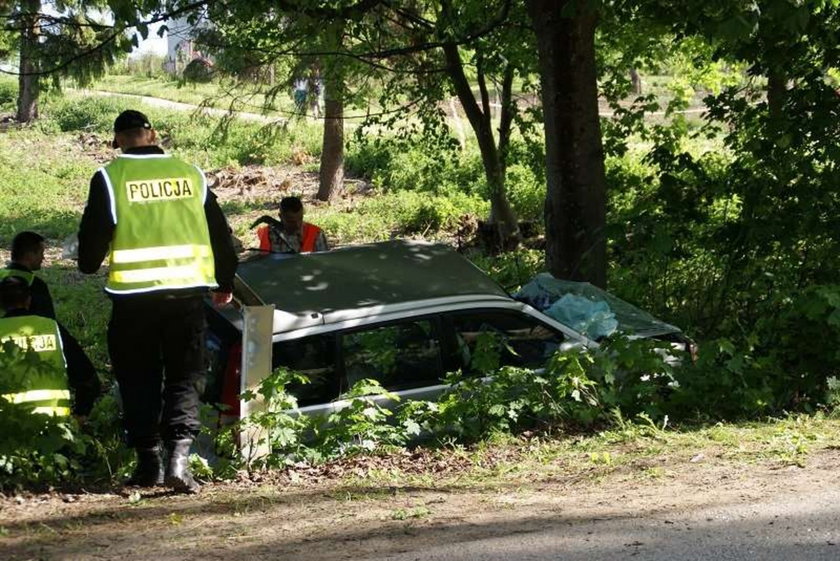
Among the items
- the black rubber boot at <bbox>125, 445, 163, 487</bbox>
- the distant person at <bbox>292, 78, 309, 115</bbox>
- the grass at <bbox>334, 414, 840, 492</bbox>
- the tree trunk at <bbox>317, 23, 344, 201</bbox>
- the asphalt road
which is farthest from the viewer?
the tree trunk at <bbox>317, 23, 344, 201</bbox>

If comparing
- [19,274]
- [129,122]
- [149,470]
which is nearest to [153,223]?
[129,122]

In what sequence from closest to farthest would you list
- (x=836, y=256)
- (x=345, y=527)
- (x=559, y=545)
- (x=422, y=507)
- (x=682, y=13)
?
(x=559, y=545) → (x=345, y=527) → (x=422, y=507) → (x=836, y=256) → (x=682, y=13)

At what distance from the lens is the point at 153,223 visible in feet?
18.4

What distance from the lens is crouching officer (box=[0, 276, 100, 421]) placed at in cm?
612

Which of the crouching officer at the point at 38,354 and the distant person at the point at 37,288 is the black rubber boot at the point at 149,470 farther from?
the distant person at the point at 37,288

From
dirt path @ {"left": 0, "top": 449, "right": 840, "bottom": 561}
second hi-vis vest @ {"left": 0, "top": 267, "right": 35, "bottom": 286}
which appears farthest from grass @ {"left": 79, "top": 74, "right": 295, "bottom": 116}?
dirt path @ {"left": 0, "top": 449, "right": 840, "bottom": 561}

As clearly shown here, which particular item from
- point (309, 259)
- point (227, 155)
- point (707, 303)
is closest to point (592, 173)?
point (707, 303)

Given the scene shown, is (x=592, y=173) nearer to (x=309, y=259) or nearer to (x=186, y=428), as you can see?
(x=309, y=259)

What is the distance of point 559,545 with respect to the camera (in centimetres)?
481

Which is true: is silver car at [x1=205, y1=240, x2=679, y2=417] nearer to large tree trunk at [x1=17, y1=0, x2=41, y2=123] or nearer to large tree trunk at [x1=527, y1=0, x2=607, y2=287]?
large tree trunk at [x1=527, y1=0, x2=607, y2=287]

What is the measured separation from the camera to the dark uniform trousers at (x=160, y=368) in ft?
19.0

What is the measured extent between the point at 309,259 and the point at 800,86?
4.53m

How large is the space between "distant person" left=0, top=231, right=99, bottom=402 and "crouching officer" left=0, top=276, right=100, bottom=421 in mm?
89

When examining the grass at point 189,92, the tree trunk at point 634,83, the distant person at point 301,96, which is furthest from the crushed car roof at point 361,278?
the distant person at point 301,96
